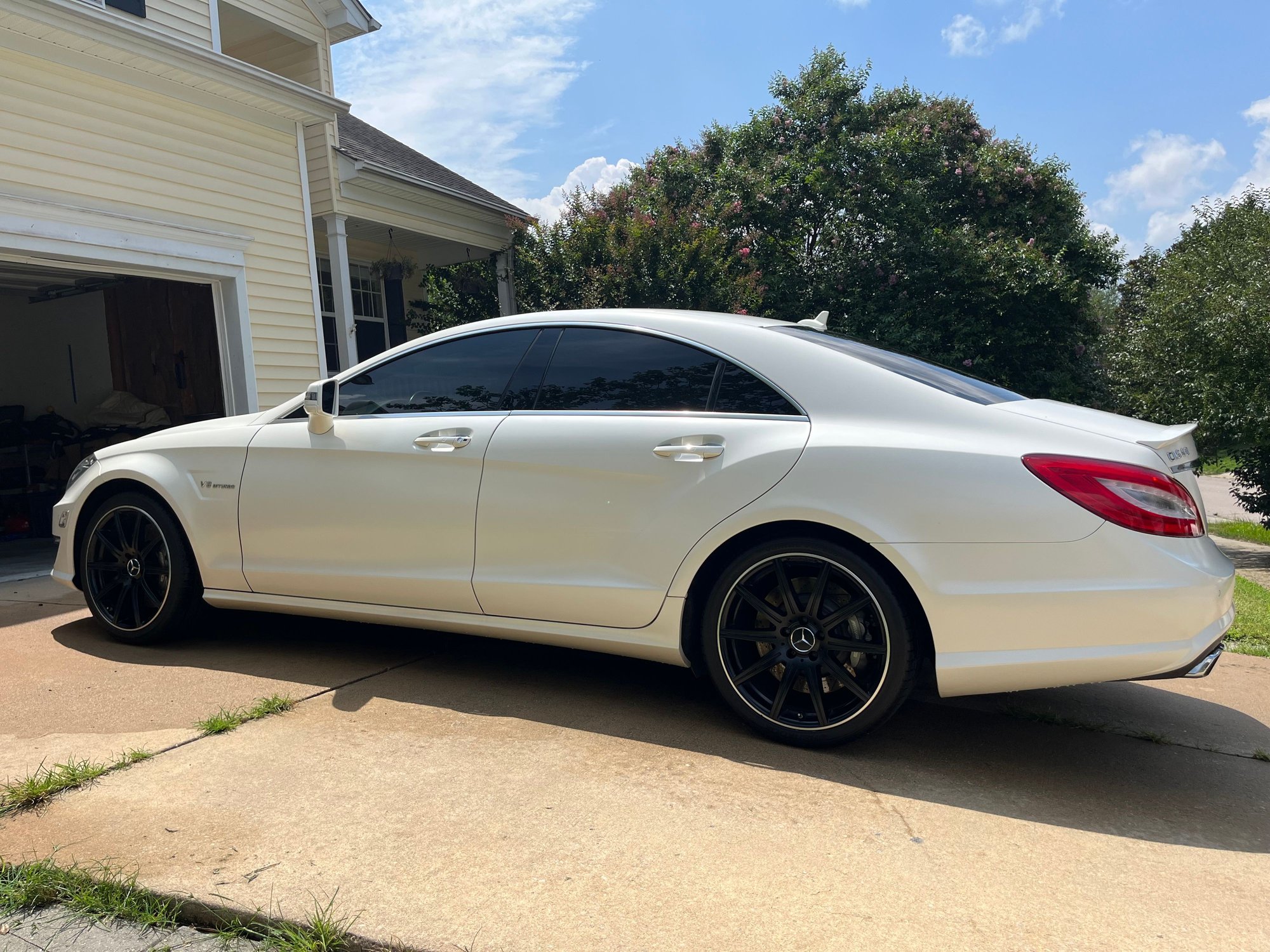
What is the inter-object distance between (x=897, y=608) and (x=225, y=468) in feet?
9.75

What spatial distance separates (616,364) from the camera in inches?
139

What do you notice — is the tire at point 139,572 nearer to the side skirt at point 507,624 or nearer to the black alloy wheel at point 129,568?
the black alloy wheel at point 129,568

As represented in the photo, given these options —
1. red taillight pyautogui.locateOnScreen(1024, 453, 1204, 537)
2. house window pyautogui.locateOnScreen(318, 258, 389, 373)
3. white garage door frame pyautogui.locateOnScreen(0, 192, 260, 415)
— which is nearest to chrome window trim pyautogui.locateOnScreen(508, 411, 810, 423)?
red taillight pyautogui.locateOnScreen(1024, 453, 1204, 537)

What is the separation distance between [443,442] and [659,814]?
1.72 metres

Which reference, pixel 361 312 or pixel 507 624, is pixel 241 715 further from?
pixel 361 312

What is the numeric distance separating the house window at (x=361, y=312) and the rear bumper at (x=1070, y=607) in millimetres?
11219

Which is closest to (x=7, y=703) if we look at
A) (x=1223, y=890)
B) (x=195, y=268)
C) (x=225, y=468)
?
(x=225, y=468)

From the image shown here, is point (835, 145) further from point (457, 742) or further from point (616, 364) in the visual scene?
point (457, 742)

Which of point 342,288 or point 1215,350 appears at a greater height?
point 342,288

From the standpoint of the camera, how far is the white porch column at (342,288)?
1063 cm

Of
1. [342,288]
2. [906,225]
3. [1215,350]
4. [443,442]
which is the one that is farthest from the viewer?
[906,225]

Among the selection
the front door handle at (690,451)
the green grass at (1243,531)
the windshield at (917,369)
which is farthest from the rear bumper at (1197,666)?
the green grass at (1243,531)

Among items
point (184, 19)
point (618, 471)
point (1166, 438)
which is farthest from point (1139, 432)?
point (184, 19)

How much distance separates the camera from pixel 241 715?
3291 millimetres
